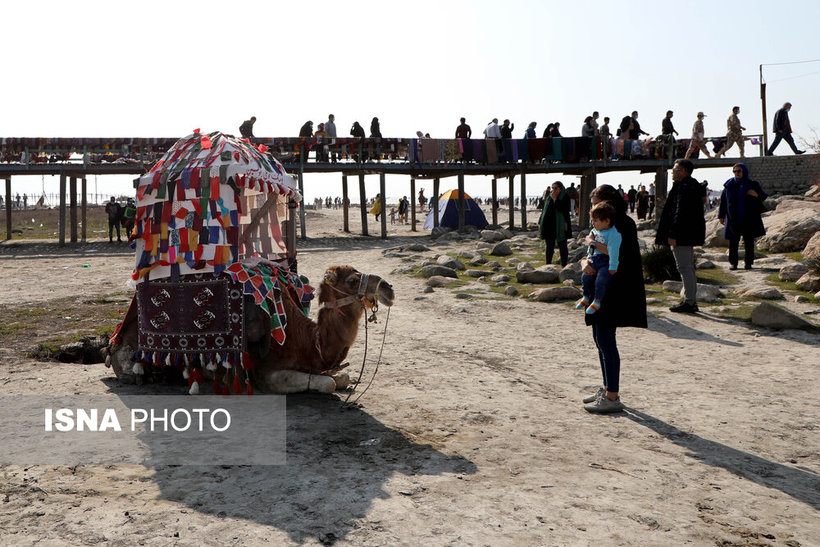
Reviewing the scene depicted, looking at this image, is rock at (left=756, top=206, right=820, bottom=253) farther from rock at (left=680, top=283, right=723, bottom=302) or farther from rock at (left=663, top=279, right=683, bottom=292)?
rock at (left=680, top=283, right=723, bottom=302)

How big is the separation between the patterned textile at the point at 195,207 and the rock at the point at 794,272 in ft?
32.3

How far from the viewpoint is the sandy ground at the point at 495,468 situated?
368cm

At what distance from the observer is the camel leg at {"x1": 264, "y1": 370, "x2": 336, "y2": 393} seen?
240 inches

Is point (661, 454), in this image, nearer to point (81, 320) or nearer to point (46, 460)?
point (46, 460)

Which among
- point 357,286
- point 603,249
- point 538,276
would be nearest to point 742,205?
point 538,276

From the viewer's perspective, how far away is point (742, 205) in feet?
42.1

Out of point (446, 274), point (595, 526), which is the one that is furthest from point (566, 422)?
point (446, 274)

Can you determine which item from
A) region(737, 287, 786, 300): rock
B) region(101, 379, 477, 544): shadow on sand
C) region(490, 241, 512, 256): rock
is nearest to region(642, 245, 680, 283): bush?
region(737, 287, 786, 300): rock

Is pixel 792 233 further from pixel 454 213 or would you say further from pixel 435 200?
pixel 454 213

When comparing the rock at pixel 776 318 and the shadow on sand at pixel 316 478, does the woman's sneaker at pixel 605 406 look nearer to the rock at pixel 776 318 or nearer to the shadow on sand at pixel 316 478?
the shadow on sand at pixel 316 478

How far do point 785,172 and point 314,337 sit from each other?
26.1 metres

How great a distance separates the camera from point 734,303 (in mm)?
10719

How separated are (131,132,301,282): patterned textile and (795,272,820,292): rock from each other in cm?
925

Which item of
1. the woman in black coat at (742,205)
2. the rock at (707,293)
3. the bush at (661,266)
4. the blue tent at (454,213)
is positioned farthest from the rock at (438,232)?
the rock at (707,293)
